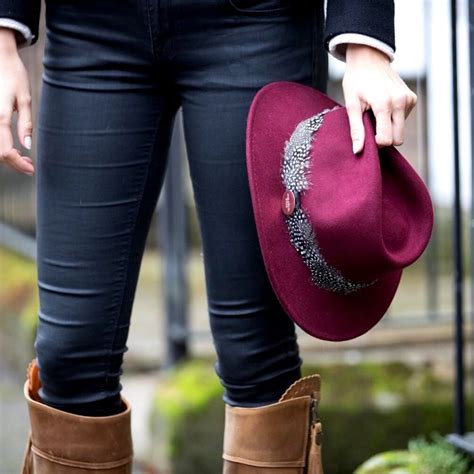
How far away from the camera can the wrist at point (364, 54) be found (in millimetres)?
1744

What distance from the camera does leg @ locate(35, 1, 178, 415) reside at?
6.04ft

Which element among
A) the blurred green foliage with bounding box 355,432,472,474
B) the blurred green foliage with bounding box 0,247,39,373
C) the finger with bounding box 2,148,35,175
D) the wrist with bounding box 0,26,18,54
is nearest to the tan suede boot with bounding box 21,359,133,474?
the finger with bounding box 2,148,35,175

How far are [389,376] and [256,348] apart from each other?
177cm

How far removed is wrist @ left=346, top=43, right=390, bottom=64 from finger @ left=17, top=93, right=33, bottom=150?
50 cm

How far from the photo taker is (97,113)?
184 cm

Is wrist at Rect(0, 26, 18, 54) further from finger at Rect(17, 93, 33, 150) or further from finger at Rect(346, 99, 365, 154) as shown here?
finger at Rect(346, 99, 365, 154)

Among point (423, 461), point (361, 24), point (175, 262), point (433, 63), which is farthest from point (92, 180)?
point (175, 262)

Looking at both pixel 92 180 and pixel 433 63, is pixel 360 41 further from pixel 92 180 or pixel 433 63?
pixel 433 63

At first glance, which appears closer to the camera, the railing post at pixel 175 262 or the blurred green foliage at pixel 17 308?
the railing post at pixel 175 262

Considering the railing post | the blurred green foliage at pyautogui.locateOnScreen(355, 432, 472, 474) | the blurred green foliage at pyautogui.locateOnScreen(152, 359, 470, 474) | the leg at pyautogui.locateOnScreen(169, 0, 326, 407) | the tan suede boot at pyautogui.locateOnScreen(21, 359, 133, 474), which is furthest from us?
the railing post

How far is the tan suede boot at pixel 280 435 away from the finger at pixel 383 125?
430 millimetres

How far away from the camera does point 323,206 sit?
68.2 inches

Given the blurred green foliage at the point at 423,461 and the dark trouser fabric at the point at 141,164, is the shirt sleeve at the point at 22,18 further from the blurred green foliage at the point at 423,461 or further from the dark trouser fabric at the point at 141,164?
the blurred green foliage at the point at 423,461

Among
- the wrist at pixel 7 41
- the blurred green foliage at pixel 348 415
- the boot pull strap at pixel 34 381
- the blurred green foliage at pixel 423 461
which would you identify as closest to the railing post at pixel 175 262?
the blurred green foliage at pixel 348 415
